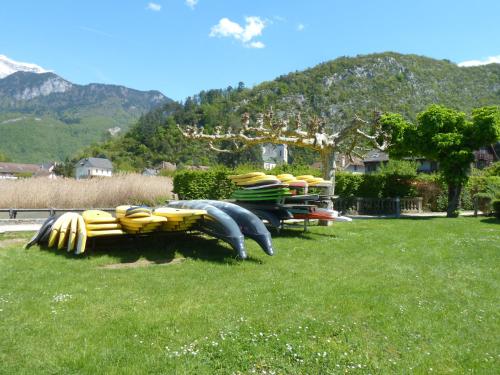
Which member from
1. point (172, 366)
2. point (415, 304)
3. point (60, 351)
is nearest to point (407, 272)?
point (415, 304)

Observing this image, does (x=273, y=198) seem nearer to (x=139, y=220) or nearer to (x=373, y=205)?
(x=139, y=220)

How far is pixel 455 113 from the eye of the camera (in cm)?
1969

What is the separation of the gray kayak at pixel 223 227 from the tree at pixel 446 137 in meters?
11.8

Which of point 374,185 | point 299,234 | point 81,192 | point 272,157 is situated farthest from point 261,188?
point 272,157

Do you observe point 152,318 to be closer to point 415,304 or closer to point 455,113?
point 415,304

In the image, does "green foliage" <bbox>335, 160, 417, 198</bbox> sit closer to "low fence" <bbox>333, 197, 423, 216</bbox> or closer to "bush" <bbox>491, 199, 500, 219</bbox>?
"low fence" <bbox>333, 197, 423, 216</bbox>

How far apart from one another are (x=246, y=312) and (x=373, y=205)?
647 inches

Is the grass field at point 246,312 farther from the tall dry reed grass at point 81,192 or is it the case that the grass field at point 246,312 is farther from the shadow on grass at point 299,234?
the tall dry reed grass at point 81,192

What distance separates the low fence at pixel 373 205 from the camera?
19.7 m

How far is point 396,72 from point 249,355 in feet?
357

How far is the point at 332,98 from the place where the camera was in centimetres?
9769

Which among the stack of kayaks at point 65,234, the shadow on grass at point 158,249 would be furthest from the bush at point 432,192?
the stack of kayaks at point 65,234

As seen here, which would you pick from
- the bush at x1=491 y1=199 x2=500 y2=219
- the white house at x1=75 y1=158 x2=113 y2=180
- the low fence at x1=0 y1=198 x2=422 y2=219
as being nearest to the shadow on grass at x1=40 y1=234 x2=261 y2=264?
the low fence at x1=0 y1=198 x2=422 y2=219

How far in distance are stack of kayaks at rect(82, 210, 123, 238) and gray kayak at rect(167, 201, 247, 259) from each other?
1.90 meters
